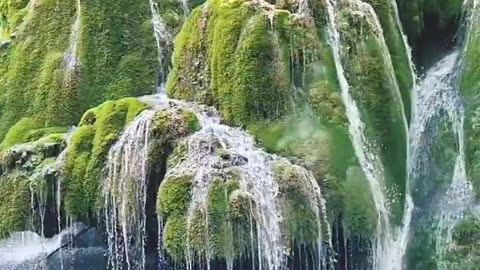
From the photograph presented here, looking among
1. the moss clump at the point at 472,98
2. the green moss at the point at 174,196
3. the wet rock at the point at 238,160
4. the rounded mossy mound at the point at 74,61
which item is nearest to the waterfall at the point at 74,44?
the rounded mossy mound at the point at 74,61

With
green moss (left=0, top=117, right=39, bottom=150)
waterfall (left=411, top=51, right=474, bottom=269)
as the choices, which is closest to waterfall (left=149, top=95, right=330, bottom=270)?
waterfall (left=411, top=51, right=474, bottom=269)

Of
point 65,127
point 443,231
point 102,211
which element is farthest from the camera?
point 65,127

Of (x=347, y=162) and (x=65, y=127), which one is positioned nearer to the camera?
(x=347, y=162)

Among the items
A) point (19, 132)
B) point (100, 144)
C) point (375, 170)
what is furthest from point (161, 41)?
point (375, 170)

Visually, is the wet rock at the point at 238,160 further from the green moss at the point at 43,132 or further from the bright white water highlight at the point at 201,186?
the green moss at the point at 43,132

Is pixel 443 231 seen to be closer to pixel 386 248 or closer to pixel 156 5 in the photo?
pixel 386 248

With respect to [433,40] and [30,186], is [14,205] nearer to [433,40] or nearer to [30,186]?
[30,186]

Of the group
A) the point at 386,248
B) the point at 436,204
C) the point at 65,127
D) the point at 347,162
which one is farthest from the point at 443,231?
the point at 65,127
